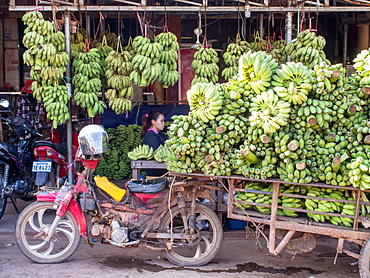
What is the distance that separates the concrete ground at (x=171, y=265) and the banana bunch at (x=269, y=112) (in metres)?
1.71

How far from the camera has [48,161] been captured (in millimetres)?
5922

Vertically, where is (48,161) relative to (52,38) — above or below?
below

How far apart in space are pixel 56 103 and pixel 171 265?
8.87 ft

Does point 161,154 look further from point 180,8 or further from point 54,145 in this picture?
point 180,8

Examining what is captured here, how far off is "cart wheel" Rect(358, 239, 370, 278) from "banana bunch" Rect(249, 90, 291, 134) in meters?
1.37

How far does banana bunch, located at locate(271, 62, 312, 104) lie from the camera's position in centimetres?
381

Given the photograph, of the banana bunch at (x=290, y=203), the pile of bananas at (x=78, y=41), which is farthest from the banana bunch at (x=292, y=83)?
the pile of bananas at (x=78, y=41)

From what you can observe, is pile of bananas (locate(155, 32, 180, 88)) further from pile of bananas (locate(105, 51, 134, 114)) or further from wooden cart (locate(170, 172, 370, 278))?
wooden cart (locate(170, 172, 370, 278))

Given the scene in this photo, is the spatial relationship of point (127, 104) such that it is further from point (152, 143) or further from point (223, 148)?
point (223, 148)

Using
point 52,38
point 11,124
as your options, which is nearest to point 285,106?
point 52,38

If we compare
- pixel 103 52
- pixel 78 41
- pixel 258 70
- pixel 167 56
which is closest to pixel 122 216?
pixel 258 70

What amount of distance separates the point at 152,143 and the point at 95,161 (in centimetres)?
141

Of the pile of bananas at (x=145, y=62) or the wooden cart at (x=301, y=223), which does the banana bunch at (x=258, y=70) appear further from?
the pile of bananas at (x=145, y=62)

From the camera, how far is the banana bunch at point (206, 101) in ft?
13.6
